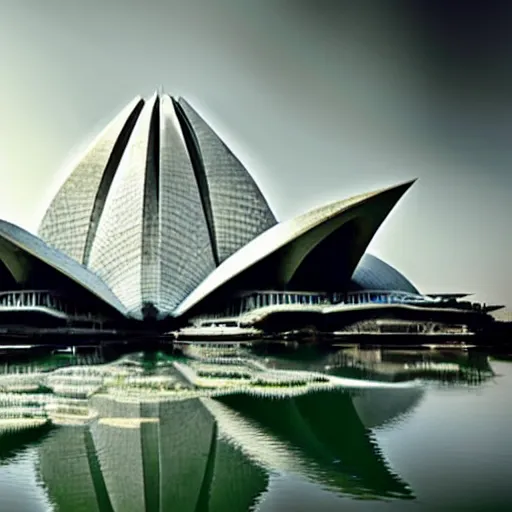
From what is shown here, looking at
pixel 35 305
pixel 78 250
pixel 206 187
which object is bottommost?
pixel 35 305

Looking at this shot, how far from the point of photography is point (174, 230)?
135 feet

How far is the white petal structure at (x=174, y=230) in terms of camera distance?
36531 millimetres

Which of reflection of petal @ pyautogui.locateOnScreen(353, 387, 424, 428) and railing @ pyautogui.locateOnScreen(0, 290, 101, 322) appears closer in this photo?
reflection of petal @ pyautogui.locateOnScreen(353, 387, 424, 428)

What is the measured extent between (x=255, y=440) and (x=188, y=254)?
1243 inches

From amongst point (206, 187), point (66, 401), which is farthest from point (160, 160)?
point (66, 401)

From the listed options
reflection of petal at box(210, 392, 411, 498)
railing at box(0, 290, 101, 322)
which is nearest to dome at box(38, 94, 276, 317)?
railing at box(0, 290, 101, 322)

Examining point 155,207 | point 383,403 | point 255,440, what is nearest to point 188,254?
point 155,207

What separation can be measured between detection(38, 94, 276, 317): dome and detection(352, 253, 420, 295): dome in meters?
6.41

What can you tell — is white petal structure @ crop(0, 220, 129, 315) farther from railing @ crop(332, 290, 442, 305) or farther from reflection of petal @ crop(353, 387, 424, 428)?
reflection of petal @ crop(353, 387, 424, 428)

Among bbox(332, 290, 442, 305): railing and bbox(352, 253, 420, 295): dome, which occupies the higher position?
bbox(352, 253, 420, 295): dome

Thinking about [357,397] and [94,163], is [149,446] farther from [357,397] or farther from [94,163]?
[94,163]

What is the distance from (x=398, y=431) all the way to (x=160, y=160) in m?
34.8

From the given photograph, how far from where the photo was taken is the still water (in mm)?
7445

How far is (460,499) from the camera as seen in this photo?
7.10 m
